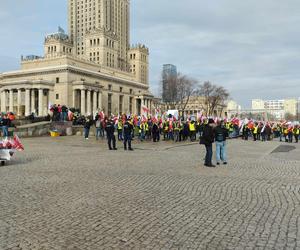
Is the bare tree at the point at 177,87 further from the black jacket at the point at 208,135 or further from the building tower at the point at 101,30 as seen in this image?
the black jacket at the point at 208,135

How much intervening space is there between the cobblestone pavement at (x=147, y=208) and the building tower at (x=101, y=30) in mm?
118801

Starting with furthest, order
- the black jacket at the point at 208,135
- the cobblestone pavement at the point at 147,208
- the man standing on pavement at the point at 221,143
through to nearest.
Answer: the man standing on pavement at the point at 221,143 → the black jacket at the point at 208,135 → the cobblestone pavement at the point at 147,208

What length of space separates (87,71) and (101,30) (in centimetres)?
3369

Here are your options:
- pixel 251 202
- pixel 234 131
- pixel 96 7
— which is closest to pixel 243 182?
pixel 251 202

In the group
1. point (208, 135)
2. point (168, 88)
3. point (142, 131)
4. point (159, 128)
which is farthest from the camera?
point (168, 88)

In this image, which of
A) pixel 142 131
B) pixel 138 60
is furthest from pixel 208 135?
pixel 138 60

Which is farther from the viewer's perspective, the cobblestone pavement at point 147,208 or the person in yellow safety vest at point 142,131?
the person in yellow safety vest at point 142,131

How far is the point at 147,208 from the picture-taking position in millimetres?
6535

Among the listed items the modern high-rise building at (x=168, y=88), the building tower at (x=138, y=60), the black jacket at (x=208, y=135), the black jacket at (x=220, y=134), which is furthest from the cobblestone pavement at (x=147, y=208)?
the building tower at (x=138, y=60)

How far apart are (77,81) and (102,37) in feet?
129

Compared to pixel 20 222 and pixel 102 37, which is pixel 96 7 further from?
pixel 20 222

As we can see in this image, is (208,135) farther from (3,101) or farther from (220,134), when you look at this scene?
(3,101)

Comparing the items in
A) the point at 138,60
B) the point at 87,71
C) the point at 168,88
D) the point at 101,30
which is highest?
the point at 101,30

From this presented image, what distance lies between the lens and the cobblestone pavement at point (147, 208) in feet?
15.9
